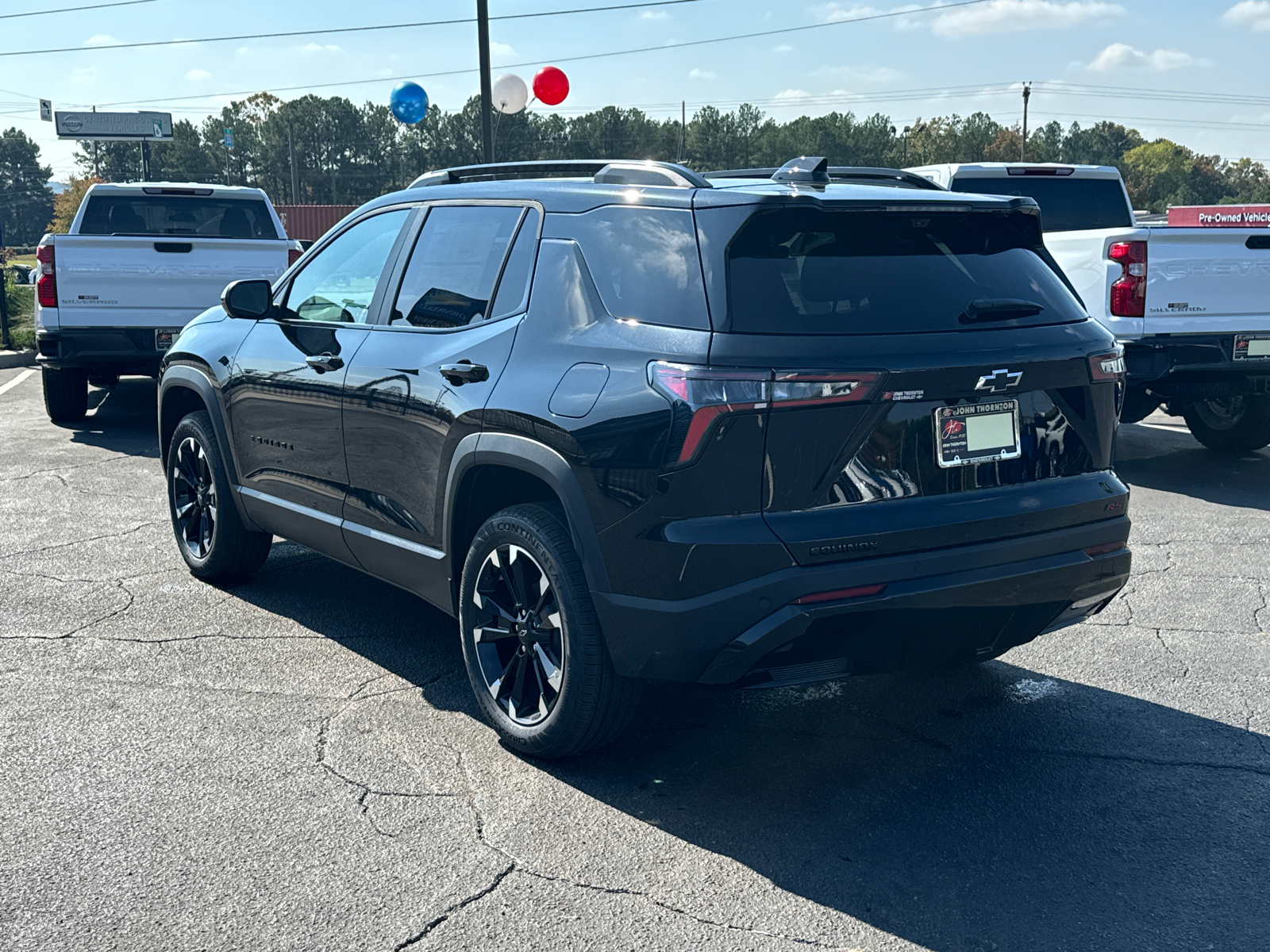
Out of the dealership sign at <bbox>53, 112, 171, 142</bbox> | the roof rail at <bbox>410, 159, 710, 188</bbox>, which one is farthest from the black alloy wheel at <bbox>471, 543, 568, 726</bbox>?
the dealership sign at <bbox>53, 112, 171, 142</bbox>

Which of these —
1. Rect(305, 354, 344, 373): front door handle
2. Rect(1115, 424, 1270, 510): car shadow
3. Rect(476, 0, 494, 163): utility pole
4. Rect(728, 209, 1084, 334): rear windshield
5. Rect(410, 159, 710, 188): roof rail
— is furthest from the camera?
Rect(476, 0, 494, 163): utility pole

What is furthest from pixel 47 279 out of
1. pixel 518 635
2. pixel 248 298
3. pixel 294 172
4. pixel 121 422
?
pixel 294 172

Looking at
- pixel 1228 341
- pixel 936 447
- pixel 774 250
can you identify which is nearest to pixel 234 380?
pixel 774 250

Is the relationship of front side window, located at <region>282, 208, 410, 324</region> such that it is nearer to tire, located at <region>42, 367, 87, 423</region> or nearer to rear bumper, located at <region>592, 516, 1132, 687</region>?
rear bumper, located at <region>592, 516, 1132, 687</region>

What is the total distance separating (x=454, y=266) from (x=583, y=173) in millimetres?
570

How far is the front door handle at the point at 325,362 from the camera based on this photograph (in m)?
4.73

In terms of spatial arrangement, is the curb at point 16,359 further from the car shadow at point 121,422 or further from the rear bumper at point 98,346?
the rear bumper at point 98,346

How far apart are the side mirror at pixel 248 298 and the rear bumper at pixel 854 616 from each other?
251cm

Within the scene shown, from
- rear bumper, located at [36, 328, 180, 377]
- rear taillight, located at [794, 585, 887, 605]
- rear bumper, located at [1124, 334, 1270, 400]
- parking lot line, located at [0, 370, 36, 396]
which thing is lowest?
parking lot line, located at [0, 370, 36, 396]

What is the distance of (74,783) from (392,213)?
93.5 inches

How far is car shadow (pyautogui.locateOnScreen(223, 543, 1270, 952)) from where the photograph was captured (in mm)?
3029

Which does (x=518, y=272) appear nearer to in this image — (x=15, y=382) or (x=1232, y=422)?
(x=1232, y=422)

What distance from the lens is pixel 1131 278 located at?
815cm

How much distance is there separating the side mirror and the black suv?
0.99 m
